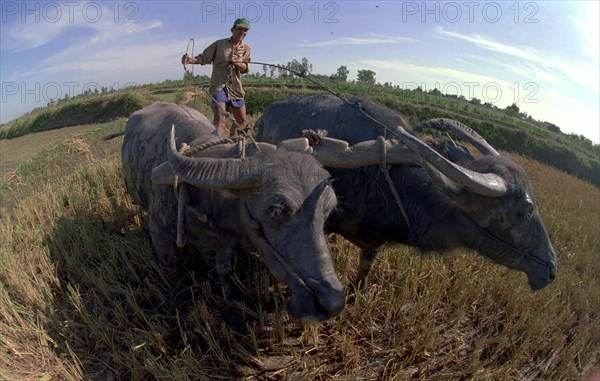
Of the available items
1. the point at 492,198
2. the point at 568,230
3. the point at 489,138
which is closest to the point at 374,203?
the point at 492,198

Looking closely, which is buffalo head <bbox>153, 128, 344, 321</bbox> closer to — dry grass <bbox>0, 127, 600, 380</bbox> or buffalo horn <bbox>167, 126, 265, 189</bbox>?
buffalo horn <bbox>167, 126, 265, 189</bbox>

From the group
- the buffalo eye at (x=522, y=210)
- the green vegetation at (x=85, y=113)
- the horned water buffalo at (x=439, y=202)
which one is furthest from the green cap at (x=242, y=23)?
the green vegetation at (x=85, y=113)

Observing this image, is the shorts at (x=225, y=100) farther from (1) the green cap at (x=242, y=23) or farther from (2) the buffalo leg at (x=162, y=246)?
(2) the buffalo leg at (x=162, y=246)

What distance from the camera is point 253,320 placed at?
114 inches

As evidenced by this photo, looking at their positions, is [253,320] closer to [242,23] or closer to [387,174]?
[387,174]

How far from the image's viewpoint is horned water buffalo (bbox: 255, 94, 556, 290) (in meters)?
2.58

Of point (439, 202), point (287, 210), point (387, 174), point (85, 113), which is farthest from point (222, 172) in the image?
point (85, 113)

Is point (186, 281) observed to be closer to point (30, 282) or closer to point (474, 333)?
point (30, 282)

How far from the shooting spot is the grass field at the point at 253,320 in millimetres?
2637

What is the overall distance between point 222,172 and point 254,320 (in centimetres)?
120

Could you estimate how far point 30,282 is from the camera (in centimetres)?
334

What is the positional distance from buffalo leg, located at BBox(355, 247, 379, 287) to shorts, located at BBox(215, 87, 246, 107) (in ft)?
10.6

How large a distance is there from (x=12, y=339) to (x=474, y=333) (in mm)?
3396

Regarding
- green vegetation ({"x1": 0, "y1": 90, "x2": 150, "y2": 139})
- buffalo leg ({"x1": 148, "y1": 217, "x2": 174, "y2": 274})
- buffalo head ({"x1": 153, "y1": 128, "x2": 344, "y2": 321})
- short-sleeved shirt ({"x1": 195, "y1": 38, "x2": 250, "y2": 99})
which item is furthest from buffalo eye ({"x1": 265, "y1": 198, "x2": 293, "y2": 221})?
green vegetation ({"x1": 0, "y1": 90, "x2": 150, "y2": 139})
